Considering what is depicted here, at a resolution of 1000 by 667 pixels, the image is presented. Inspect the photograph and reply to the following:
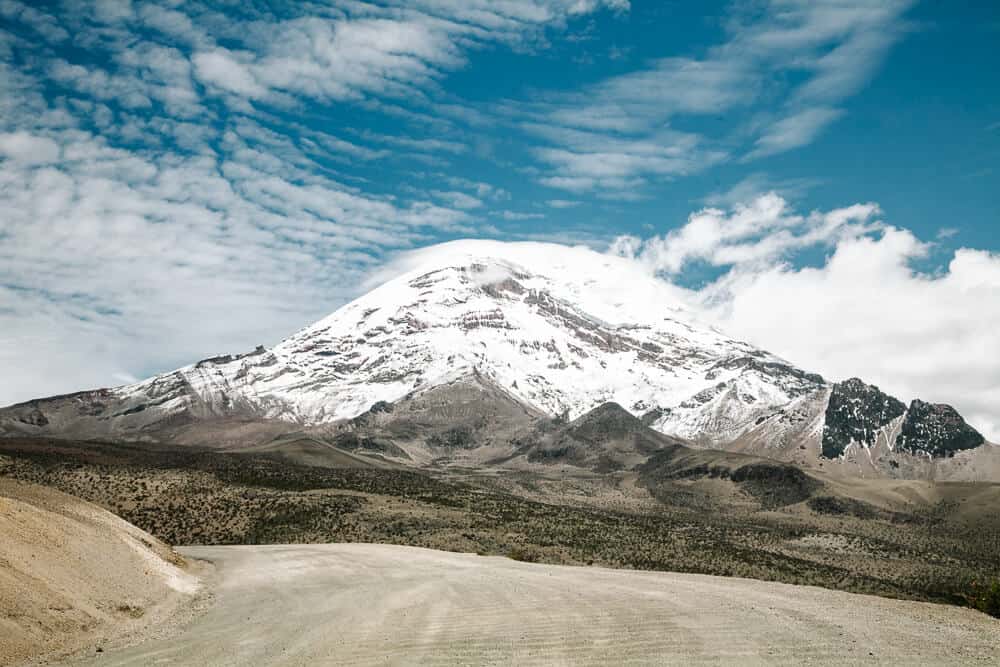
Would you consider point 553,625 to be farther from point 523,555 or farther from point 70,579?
point 523,555

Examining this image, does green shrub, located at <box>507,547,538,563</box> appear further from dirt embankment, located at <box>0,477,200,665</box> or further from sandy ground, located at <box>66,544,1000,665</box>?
dirt embankment, located at <box>0,477,200,665</box>

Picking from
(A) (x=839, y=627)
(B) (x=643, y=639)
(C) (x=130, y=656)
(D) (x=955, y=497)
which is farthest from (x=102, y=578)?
(D) (x=955, y=497)

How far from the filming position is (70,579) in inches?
914

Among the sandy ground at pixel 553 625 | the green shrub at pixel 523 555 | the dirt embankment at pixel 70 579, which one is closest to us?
the sandy ground at pixel 553 625

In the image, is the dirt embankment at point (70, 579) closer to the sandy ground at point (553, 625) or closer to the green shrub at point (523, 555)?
the sandy ground at point (553, 625)

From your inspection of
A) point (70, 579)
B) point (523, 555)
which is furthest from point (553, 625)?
point (523, 555)

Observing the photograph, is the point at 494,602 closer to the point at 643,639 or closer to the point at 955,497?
the point at 643,639

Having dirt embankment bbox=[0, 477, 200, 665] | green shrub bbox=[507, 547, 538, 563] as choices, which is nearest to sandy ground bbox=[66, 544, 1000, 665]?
dirt embankment bbox=[0, 477, 200, 665]

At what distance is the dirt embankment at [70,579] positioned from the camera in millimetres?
19391

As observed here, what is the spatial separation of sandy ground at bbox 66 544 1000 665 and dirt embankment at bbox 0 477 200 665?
1.60 meters

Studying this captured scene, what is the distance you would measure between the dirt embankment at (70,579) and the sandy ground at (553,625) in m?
1.60

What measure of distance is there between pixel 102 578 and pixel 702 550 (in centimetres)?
4177

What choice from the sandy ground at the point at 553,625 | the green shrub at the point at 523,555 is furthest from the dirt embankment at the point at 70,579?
the green shrub at the point at 523,555

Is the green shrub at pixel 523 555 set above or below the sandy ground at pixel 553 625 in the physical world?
below
